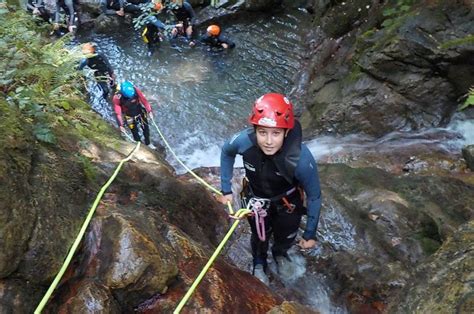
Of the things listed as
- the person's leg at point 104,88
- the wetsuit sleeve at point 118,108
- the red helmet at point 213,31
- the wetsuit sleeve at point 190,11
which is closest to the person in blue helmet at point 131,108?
the wetsuit sleeve at point 118,108

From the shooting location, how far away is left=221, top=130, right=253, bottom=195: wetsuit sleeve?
3.69m

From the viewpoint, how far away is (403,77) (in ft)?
26.4

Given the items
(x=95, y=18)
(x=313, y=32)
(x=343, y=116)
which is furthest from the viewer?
(x=95, y=18)

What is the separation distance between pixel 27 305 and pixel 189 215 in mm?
2204

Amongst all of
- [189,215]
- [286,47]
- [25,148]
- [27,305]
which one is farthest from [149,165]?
[286,47]

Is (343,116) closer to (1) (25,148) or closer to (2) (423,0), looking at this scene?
(2) (423,0)

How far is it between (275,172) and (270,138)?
0.42m

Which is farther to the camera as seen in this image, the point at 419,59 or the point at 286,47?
the point at 286,47

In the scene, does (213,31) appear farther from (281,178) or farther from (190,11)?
(281,178)

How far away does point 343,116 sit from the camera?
28.1 ft

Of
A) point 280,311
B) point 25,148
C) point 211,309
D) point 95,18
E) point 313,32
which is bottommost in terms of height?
point 95,18

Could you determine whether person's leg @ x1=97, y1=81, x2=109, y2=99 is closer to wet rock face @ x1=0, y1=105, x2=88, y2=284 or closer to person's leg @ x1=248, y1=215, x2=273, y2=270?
person's leg @ x1=248, y1=215, x2=273, y2=270

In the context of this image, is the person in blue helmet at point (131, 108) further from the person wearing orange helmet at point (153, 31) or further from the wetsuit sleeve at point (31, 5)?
the wetsuit sleeve at point (31, 5)

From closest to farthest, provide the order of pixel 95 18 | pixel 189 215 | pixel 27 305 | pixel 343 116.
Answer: pixel 27 305 → pixel 189 215 → pixel 343 116 → pixel 95 18
